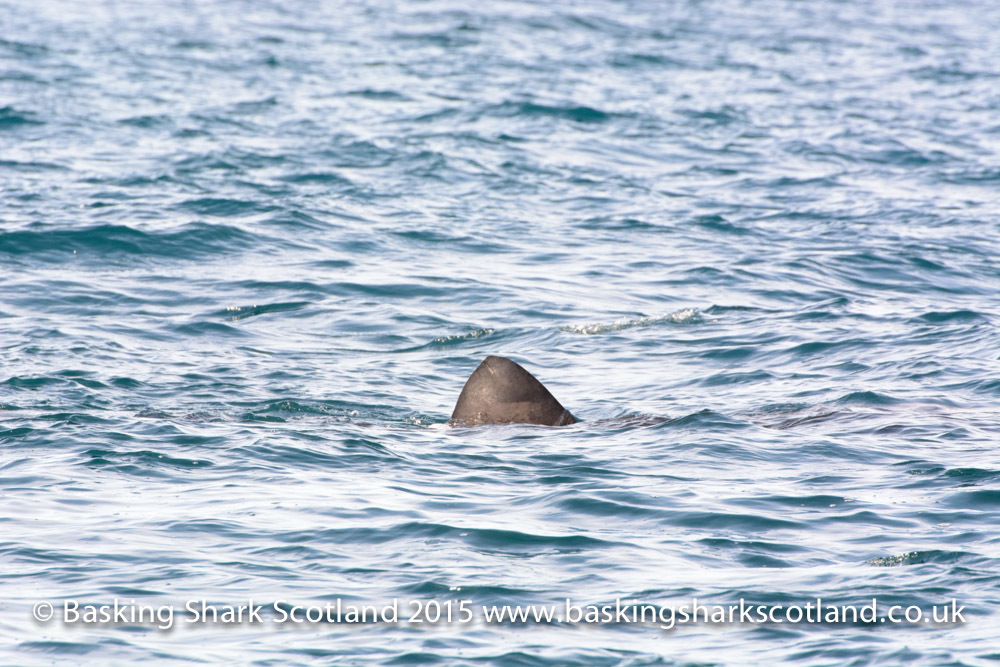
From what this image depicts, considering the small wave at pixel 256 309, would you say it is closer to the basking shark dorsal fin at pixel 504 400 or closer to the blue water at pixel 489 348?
the blue water at pixel 489 348

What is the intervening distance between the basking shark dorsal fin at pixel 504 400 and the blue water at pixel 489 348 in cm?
15

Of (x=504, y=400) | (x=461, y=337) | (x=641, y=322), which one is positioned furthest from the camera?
(x=641, y=322)

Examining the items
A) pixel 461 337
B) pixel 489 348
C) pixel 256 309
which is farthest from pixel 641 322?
pixel 256 309

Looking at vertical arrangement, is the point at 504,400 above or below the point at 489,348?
above

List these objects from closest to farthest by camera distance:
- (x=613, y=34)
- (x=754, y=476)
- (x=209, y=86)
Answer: (x=754, y=476)
(x=209, y=86)
(x=613, y=34)

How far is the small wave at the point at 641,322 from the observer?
44.8 ft

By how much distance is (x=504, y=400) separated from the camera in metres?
10.3

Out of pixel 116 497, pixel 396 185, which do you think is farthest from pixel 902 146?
pixel 116 497

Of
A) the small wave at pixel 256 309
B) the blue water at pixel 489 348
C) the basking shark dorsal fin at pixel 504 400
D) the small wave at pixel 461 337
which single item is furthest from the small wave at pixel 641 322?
the basking shark dorsal fin at pixel 504 400

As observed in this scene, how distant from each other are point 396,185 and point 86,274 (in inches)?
237

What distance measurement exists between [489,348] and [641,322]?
5.87 feet

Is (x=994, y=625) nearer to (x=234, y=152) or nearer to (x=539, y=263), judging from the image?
(x=539, y=263)

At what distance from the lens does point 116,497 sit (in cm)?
830

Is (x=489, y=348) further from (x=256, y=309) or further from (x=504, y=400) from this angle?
(x=504, y=400)
